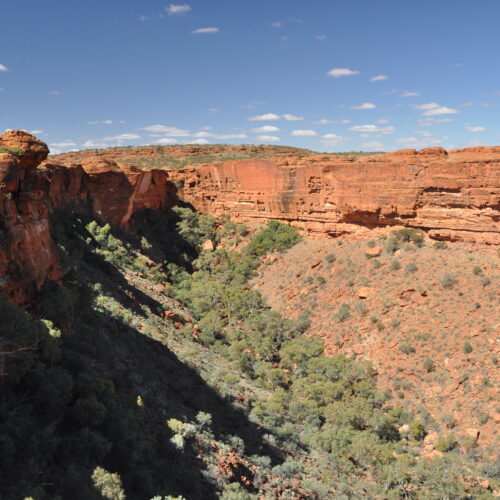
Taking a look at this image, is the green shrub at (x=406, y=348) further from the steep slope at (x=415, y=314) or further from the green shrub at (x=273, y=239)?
the green shrub at (x=273, y=239)

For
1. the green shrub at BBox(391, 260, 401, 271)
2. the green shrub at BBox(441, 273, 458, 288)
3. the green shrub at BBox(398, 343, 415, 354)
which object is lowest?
the green shrub at BBox(398, 343, 415, 354)

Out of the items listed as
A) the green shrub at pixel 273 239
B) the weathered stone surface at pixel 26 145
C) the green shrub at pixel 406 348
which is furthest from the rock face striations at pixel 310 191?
the green shrub at pixel 406 348

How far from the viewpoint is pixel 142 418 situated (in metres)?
10.1

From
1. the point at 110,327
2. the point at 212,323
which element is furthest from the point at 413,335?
the point at 110,327

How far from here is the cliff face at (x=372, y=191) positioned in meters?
24.0

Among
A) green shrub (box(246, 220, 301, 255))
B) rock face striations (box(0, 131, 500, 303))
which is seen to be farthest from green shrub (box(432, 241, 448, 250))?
green shrub (box(246, 220, 301, 255))

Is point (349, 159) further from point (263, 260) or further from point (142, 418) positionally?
point (142, 418)

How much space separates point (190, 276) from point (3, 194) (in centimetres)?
2414

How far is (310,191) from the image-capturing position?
3228cm

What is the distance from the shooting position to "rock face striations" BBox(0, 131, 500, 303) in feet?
76.5

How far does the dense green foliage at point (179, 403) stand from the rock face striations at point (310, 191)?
115 inches

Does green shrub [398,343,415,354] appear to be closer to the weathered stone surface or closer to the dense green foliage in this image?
the dense green foliage

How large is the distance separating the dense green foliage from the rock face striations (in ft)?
9.59

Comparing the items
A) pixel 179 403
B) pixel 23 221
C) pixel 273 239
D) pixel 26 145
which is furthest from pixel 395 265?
pixel 23 221
